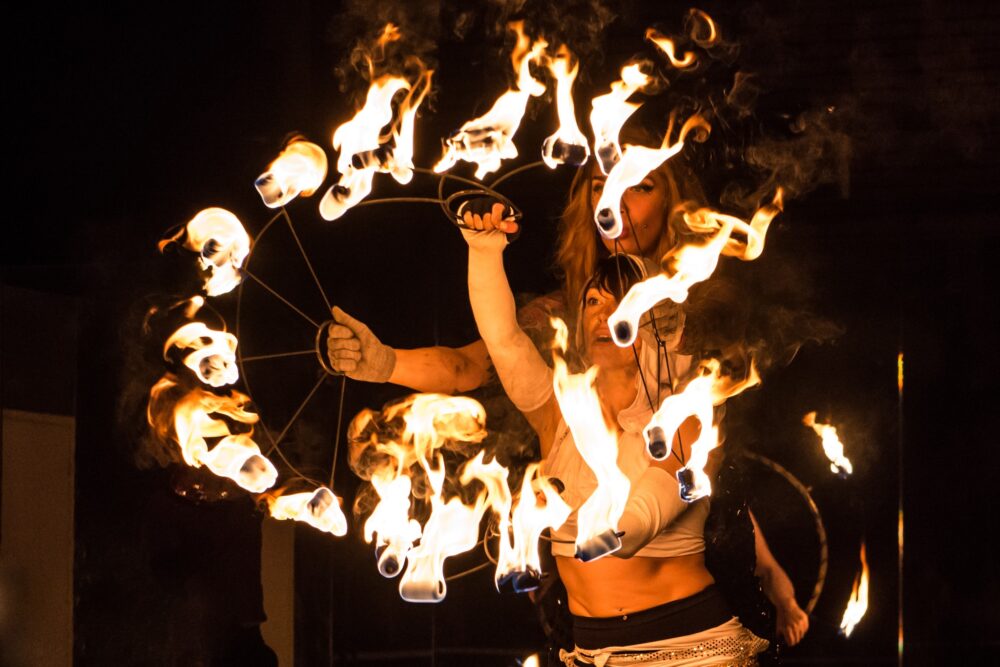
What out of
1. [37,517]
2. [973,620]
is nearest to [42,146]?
[37,517]

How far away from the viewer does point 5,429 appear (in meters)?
4.40

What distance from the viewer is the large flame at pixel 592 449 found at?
9.86 ft

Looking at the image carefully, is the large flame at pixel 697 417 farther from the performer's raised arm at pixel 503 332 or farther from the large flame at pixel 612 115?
the large flame at pixel 612 115

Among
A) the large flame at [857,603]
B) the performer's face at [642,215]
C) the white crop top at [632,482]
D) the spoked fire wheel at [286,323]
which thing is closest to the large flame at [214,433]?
the spoked fire wheel at [286,323]

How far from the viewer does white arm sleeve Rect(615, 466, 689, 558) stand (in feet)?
10.1

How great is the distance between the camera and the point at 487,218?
3.23 meters

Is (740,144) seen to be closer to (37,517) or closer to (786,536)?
(786,536)

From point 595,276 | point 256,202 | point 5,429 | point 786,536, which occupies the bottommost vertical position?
point 786,536

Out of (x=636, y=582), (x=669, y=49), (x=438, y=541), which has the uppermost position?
(x=669, y=49)

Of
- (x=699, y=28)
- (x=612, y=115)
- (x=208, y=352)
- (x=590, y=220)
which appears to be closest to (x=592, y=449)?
(x=590, y=220)

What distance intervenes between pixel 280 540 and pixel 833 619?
1.64m

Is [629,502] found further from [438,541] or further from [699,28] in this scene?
[699,28]

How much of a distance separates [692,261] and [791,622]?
109 cm

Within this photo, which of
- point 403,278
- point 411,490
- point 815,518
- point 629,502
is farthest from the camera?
point 403,278
